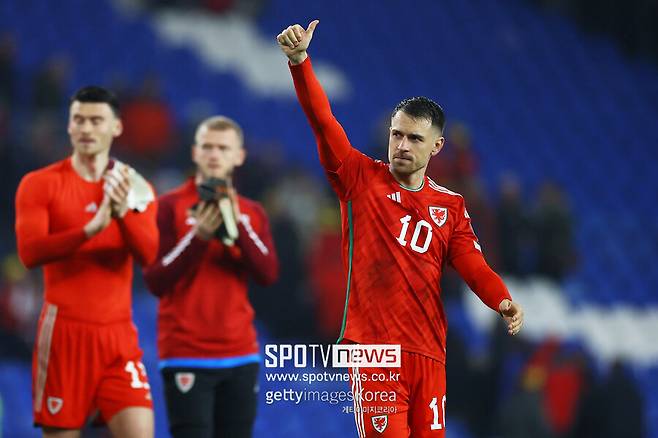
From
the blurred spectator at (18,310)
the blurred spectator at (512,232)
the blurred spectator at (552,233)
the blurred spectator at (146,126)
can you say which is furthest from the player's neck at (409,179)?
the blurred spectator at (552,233)

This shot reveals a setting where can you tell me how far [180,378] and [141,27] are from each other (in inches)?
270

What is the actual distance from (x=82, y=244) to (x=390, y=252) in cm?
129

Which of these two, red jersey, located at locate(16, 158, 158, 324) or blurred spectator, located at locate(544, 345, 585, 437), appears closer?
red jersey, located at locate(16, 158, 158, 324)

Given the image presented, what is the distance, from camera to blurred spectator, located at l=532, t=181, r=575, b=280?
31.1ft

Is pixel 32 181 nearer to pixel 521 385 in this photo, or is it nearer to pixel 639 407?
pixel 521 385

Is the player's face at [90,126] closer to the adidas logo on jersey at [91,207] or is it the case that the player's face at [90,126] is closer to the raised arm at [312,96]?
the adidas logo on jersey at [91,207]

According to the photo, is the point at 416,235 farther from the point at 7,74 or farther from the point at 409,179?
the point at 7,74

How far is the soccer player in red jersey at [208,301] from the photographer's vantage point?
462cm

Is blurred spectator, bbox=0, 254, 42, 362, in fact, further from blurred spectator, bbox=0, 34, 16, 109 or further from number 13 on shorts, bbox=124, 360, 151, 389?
number 13 on shorts, bbox=124, 360, 151, 389

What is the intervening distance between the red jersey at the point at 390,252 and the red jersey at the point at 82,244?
3.32ft

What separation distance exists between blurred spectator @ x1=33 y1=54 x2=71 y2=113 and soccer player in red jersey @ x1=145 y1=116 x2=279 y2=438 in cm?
420

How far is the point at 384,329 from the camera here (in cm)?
365

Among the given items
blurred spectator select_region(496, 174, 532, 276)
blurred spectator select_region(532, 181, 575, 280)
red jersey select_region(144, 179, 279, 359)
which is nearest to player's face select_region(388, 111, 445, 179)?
red jersey select_region(144, 179, 279, 359)

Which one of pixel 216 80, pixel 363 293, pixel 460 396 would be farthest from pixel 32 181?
pixel 216 80
